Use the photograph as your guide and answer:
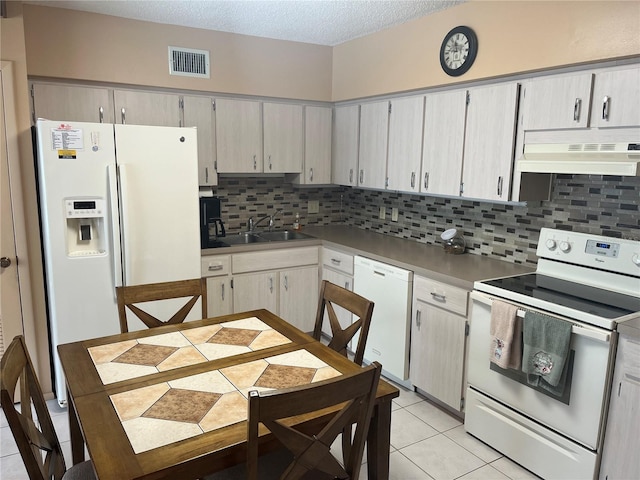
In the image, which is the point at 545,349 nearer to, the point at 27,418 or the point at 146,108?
the point at 27,418

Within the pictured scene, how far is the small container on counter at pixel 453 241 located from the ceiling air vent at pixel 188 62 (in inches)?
82.7

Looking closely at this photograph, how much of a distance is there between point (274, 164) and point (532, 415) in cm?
262

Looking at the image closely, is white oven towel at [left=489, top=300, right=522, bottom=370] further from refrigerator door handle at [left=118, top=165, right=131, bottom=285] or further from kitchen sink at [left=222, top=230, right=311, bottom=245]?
refrigerator door handle at [left=118, top=165, right=131, bottom=285]

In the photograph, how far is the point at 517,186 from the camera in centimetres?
271

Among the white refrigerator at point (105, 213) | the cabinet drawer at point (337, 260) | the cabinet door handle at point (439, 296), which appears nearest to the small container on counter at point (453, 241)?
the cabinet door handle at point (439, 296)

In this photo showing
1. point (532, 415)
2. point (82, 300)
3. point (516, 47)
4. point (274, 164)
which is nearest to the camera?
point (532, 415)

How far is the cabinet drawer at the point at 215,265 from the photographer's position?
11.5ft

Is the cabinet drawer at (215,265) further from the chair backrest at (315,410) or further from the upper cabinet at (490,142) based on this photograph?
the chair backrest at (315,410)

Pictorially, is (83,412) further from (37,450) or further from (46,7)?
(46,7)

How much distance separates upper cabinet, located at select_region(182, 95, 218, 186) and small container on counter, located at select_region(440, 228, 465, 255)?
1.78m

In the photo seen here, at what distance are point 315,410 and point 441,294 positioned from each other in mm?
1739

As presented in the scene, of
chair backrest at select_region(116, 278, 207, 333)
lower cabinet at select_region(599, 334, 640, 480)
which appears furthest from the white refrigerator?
lower cabinet at select_region(599, 334, 640, 480)

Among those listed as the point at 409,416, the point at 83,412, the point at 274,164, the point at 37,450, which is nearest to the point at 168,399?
the point at 83,412

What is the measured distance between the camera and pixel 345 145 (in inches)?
161
